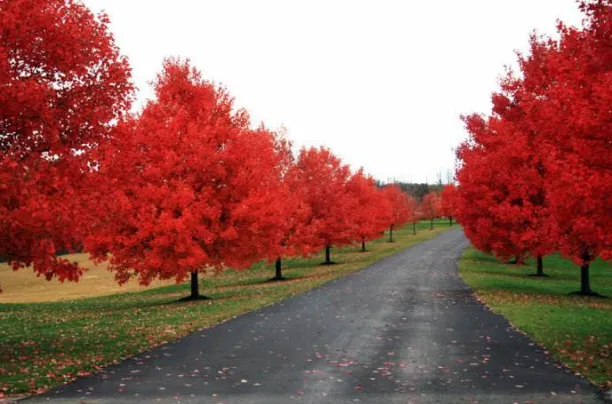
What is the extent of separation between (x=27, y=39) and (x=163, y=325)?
8971 mm

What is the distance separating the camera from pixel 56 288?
45.8 metres

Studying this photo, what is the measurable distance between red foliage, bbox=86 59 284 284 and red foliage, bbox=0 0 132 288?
26.0ft

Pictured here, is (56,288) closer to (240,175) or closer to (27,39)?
(240,175)

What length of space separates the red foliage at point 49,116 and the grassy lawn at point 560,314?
10311mm

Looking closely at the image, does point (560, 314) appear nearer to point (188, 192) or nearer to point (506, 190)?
point (506, 190)

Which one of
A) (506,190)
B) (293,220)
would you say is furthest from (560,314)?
(293,220)

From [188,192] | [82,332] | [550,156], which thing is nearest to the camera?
[550,156]

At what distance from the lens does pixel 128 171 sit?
16203mm

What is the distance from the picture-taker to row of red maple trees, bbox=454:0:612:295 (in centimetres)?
1286

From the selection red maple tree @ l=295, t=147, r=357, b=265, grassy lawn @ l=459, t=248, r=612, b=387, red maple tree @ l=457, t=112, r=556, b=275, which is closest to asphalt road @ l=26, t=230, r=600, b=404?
grassy lawn @ l=459, t=248, r=612, b=387

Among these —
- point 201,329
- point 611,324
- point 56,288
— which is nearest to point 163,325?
point 201,329

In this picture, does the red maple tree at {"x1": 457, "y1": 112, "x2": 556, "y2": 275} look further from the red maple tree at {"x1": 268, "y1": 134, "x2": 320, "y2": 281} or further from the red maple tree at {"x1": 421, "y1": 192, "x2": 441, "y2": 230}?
the red maple tree at {"x1": 421, "y1": 192, "x2": 441, "y2": 230}

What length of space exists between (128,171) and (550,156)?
428 inches

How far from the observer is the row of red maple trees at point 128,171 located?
12.3 m
